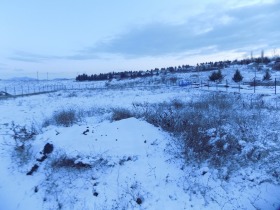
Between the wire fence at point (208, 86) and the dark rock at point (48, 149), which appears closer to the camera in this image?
the dark rock at point (48, 149)

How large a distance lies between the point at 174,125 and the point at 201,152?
2234 mm

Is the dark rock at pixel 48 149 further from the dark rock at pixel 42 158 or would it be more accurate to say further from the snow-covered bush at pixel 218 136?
the snow-covered bush at pixel 218 136

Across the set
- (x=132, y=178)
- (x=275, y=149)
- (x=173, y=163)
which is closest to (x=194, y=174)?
(x=173, y=163)

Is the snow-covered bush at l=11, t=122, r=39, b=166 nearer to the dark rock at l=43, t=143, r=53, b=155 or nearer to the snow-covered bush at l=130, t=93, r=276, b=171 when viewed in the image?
the dark rock at l=43, t=143, r=53, b=155

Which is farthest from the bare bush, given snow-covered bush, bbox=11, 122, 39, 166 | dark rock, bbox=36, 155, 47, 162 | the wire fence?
the wire fence

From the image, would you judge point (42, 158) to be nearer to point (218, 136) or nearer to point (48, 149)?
point (48, 149)

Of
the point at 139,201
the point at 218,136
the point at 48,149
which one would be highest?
the point at 218,136

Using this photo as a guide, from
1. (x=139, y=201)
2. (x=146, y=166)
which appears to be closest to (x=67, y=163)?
(x=146, y=166)

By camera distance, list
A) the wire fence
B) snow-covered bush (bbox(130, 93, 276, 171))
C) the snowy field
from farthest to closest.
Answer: the wire fence → snow-covered bush (bbox(130, 93, 276, 171)) → the snowy field

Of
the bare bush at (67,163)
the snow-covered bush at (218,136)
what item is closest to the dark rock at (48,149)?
the bare bush at (67,163)

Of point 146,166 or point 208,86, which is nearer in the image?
point 146,166

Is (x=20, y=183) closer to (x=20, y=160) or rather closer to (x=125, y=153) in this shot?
(x=20, y=160)

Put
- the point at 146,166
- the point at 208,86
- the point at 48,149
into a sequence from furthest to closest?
the point at 208,86 < the point at 48,149 < the point at 146,166

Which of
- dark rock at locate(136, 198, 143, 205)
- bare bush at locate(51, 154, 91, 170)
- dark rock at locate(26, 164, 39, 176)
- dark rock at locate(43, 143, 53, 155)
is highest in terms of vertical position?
dark rock at locate(43, 143, 53, 155)
